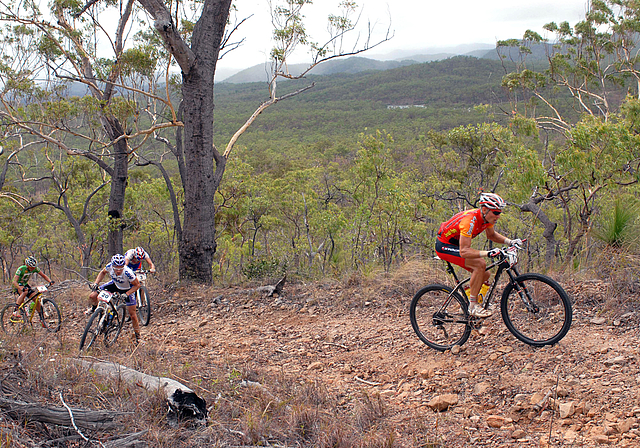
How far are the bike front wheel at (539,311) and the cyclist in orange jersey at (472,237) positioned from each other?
0.91ft

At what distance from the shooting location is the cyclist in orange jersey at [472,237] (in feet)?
13.5

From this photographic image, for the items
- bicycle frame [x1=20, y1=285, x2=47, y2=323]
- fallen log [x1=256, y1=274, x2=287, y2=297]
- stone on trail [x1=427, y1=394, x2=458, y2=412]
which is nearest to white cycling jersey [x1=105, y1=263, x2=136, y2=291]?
fallen log [x1=256, y1=274, x2=287, y2=297]

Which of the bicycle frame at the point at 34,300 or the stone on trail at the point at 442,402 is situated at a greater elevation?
the bicycle frame at the point at 34,300

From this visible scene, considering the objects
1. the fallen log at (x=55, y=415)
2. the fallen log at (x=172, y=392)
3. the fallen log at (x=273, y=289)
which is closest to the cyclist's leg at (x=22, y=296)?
the fallen log at (x=273, y=289)

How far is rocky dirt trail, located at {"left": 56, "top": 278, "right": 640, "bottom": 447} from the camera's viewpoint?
3.31 meters

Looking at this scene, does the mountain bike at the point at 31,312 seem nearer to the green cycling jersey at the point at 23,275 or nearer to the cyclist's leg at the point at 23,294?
the cyclist's leg at the point at 23,294

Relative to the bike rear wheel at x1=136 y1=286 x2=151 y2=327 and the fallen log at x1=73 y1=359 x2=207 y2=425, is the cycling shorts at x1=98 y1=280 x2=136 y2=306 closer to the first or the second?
the bike rear wheel at x1=136 y1=286 x2=151 y2=327

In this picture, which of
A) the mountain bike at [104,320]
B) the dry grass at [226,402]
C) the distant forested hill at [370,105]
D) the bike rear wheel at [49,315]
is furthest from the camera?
the distant forested hill at [370,105]

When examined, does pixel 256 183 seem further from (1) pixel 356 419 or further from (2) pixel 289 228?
(1) pixel 356 419

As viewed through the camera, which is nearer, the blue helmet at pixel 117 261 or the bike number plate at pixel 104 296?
the bike number plate at pixel 104 296

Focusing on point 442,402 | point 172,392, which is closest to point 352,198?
point 442,402

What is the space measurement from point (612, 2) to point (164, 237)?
26009 millimetres

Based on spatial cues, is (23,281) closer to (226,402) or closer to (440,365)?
(226,402)

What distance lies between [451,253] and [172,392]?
9.19 feet
